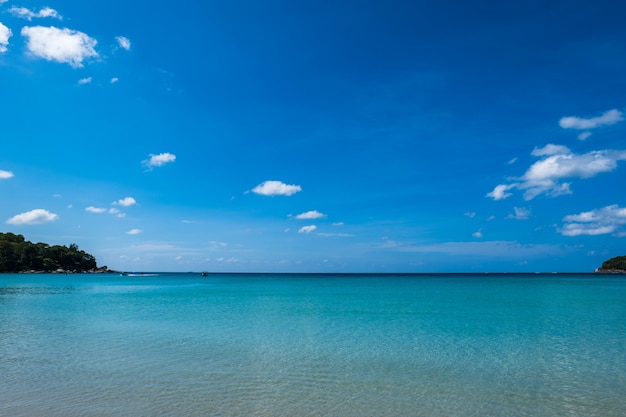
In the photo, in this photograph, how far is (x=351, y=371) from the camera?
43.2ft

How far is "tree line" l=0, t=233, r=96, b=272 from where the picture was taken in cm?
15250

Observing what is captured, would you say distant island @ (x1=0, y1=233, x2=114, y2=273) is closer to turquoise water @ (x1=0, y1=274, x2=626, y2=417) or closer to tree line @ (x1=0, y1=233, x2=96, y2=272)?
tree line @ (x1=0, y1=233, x2=96, y2=272)

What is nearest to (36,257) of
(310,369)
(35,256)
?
(35,256)

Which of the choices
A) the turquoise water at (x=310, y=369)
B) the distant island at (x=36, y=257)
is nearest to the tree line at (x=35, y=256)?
the distant island at (x=36, y=257)

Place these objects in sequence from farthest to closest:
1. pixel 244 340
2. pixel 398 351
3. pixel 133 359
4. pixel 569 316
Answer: pixel 569 316, pixel 244 340, pixel 398 351, pixel 133 359

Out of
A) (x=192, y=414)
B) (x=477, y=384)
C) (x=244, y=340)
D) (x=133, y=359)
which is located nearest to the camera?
(x=192, y=414)

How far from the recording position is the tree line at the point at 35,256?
500 feet

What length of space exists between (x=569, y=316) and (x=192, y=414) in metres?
29.3

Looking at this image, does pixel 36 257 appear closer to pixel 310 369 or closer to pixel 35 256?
pixel 35 256

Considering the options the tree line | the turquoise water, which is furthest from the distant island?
the turquoise water

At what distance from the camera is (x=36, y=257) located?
160 meters

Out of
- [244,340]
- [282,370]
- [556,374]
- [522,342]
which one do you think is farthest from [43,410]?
[522,342]

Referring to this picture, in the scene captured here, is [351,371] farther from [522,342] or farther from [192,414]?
[522,342]

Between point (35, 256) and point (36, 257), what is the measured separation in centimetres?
53
